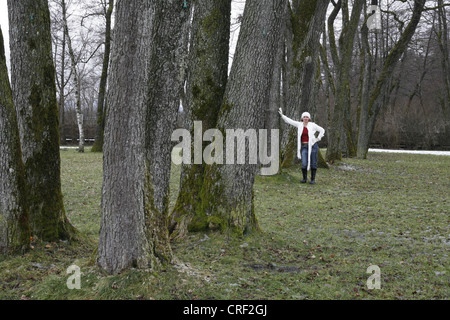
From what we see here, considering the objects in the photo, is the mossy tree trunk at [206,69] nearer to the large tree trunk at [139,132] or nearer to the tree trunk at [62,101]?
the large tree trunk at [139,132]

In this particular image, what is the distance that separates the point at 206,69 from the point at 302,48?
7.60 metres

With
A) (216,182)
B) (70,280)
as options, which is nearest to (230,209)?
(216,182)

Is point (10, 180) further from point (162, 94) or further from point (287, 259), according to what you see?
point (287, 259)

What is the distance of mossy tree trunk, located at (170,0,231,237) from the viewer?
20.5 ft

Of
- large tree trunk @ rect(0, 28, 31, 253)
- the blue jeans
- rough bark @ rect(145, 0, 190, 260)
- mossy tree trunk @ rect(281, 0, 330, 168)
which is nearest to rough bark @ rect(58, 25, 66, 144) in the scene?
mossy tree trunk @ rect(281, 0, 330, 168)

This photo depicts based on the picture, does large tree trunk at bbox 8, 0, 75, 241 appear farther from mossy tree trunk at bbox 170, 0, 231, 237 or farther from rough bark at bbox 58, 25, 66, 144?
rough bark at bbox 58, 25, 66, 144

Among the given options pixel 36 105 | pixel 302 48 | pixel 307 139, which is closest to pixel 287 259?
pixel 36 105

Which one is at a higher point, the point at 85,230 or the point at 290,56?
the point at 290,56

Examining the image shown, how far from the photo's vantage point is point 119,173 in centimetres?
378

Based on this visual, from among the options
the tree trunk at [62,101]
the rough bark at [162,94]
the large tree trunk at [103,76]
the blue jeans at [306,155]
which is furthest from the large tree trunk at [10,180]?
the tree trunk at [62,101]

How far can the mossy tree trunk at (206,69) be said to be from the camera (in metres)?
6.23

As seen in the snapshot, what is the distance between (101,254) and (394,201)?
743 centimetres

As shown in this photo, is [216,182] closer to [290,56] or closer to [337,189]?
[337,189]

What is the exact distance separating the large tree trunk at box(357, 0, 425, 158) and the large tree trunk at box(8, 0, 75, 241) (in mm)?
15471
